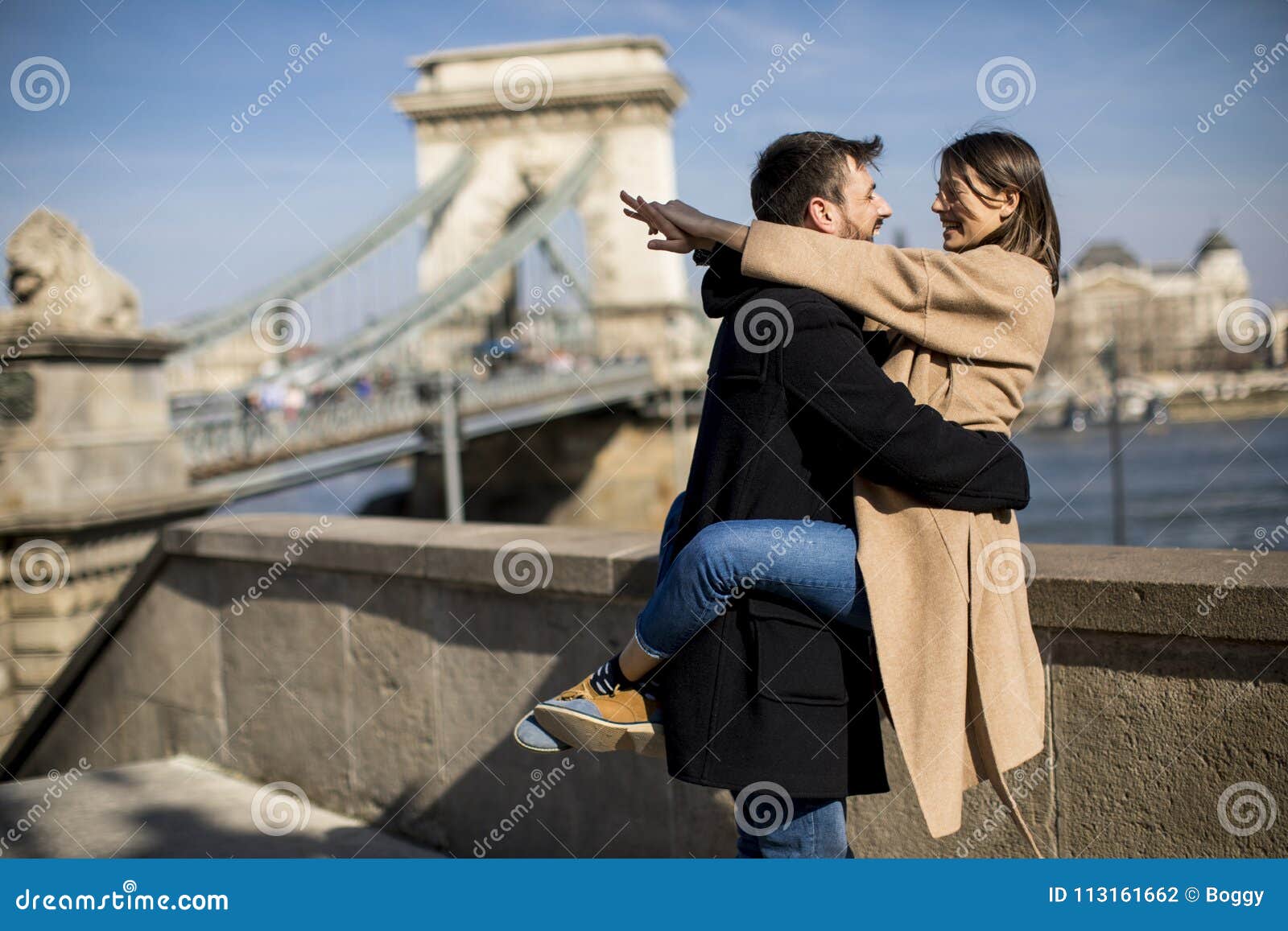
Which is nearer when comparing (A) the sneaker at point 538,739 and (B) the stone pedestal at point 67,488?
(A) the sneaker at point 538,739

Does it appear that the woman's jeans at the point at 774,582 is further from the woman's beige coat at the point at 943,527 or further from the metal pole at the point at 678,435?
the metal pole at the point at 678,435

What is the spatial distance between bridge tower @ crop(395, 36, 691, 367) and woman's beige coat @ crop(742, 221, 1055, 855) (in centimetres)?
2456

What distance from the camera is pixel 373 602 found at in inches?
119

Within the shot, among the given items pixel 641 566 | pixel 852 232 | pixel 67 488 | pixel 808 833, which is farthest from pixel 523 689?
pixel 67 488

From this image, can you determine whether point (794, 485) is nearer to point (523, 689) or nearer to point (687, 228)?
point (687, 228)

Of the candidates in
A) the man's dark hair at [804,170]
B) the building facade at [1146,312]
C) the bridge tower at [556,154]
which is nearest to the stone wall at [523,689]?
the man's dark hair at [804,170]

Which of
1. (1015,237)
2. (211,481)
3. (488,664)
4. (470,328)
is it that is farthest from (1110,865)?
(470,328)

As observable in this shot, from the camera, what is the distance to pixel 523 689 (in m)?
2.67

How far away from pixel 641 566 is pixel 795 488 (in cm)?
87

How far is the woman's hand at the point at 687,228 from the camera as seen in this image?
1590 mm

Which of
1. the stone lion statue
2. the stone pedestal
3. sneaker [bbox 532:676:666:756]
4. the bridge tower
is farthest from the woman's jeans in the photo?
the bridge tower

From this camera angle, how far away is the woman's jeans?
4.91ft

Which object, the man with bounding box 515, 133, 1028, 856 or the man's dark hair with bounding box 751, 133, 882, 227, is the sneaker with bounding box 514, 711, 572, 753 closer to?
the man with bounding box 515, 133, 1028, 856

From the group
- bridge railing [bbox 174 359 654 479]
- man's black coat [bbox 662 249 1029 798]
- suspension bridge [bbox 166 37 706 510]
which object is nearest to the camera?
man's black coat [bbox 662 249 1029 798]
